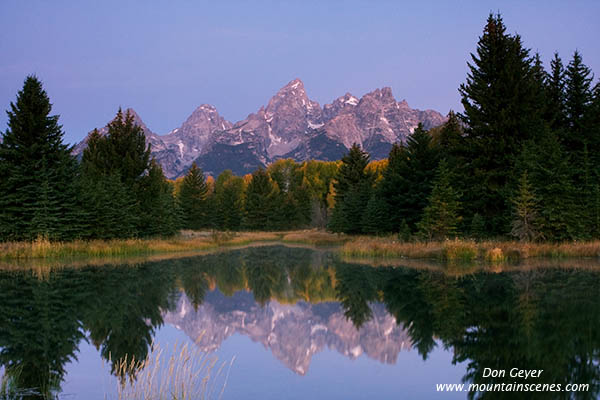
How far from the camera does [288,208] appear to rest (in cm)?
9519

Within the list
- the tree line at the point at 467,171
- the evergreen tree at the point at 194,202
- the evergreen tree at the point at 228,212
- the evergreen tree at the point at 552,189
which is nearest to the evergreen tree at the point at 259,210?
the evergreen tree at the point at 228,212

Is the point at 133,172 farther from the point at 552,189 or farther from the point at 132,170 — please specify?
the point at 552,189

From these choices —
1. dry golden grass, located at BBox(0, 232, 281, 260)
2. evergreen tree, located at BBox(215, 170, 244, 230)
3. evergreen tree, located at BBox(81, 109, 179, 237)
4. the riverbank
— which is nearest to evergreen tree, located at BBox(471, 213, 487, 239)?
the riverbank

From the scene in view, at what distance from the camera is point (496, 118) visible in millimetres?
35688

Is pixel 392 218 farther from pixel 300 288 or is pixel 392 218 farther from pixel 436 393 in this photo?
pixel 436 393

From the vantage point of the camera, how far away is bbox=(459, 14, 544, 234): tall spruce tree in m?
34.6

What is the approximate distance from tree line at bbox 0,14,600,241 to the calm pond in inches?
437

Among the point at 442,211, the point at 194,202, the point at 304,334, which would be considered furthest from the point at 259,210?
the point at 304,334

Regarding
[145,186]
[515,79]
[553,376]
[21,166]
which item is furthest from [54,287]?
[515,79]

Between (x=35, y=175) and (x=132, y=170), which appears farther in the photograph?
(x=132, y=170)

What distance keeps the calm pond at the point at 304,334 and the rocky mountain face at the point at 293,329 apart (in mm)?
50

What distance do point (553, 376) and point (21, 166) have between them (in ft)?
114

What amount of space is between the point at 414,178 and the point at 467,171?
561 cm

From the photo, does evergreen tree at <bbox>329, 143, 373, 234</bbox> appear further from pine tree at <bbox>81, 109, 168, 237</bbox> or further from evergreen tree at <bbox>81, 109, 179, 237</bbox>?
pine tree at <bbox>81, 109, 168, 237</bbox>
